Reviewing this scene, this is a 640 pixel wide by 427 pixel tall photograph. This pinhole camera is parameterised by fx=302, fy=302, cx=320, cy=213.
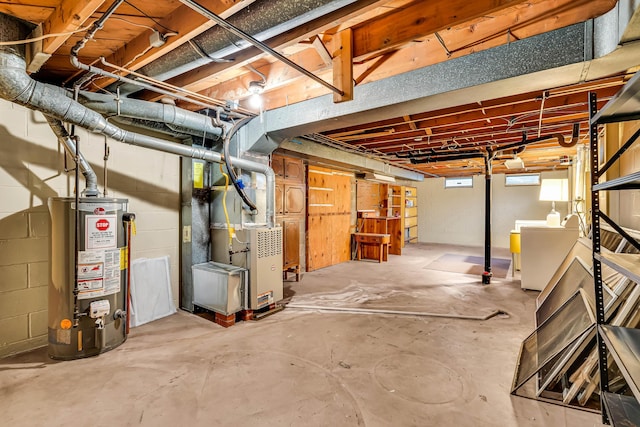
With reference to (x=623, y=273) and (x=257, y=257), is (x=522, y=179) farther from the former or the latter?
(x=623, y=273)

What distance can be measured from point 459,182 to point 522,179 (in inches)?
65.8

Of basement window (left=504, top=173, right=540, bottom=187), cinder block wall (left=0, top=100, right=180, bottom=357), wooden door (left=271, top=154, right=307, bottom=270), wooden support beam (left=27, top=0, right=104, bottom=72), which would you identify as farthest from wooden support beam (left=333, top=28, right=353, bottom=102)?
basement window (left=504, top=173, right=540, bottom=187)

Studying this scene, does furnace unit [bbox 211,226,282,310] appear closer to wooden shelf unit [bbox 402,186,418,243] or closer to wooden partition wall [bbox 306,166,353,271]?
wooden partition wall [bbox 306,166,353,271]

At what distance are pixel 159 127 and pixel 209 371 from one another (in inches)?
93.8

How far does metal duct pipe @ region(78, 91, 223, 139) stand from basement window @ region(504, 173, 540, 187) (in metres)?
8.67

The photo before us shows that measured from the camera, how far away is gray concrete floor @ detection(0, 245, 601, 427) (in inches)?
66.7

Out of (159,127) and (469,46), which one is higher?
(469,46)

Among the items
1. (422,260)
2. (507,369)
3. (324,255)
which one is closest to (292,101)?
(507,369)

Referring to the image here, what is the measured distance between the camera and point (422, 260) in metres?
6.59

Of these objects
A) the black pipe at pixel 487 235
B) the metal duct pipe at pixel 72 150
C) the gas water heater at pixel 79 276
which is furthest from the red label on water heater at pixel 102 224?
the black pipe at pixel 487 235

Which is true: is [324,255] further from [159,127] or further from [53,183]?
[53,183]

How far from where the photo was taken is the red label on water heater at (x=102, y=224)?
7.60ft

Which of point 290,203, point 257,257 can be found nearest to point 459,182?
point 290,203

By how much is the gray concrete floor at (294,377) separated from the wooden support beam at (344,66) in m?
1.95
